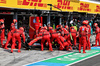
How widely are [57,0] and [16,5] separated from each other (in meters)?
5.92

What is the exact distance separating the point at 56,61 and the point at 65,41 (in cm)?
359

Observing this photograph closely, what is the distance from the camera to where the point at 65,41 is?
1387 cm

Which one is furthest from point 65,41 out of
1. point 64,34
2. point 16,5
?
point 16,5

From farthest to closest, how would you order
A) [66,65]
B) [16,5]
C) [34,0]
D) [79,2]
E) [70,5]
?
1. [79,2]
2. [70,5]
3. [34,0]
4. [16,5]
5. [66,65]

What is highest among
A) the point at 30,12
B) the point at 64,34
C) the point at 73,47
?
the point at 30,12

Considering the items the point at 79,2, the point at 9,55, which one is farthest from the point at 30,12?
the point at 79,2

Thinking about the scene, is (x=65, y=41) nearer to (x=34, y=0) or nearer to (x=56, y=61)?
(x=56, y=61)

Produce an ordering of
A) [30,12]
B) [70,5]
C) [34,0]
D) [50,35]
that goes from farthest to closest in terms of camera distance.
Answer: [70,5], [34,0], [30,12], [50,35]

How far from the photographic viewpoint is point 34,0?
63.3 ft

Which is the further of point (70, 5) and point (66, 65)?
point (70, 5)

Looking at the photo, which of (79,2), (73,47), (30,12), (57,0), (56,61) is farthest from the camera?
(79,2)

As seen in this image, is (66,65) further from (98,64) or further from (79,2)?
(79,2)

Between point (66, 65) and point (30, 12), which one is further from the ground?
point (30, 12)

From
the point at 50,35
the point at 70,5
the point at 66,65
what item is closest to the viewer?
the point at 66,65
